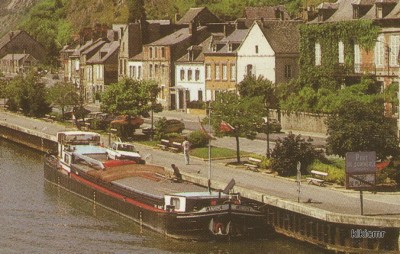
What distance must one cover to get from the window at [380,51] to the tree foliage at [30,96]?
43.9 meters

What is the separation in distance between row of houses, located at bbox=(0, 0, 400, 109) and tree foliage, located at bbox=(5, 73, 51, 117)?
6321 millimetres

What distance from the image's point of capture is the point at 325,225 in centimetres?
4781

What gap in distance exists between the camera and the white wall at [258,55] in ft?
323

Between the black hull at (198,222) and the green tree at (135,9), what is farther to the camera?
the green tree at (135,9)

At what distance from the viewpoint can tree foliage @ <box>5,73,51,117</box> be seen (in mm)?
115938

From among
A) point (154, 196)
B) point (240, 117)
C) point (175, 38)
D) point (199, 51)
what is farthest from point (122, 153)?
point (175, 38)

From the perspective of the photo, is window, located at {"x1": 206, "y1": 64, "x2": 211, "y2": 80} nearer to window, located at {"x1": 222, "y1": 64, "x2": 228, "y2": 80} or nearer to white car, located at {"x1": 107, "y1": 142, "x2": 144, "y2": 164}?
window, located at {"x1": 222, "y1": 64, "x2": 228, "y2": 80}

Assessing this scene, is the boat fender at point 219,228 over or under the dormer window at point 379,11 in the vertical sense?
under

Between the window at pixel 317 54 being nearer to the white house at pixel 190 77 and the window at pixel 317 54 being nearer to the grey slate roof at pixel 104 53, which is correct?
the white house at pixel 190 77

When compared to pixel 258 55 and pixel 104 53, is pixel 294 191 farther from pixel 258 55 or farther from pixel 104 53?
pixel 104 53

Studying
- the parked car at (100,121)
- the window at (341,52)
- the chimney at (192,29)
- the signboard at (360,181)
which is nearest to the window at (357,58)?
the window at (341,52)

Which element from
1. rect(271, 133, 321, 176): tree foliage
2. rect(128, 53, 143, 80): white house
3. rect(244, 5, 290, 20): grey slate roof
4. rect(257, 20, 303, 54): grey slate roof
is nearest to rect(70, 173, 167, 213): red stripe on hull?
rect(271, 133, 321, 176): tree foliage

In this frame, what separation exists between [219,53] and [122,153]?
38.1 meters

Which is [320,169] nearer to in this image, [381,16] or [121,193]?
[121,193]
